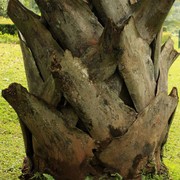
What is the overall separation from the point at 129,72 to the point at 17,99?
65 centimetres

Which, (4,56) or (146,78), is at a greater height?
(146,78)

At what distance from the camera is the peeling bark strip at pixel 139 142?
93.3 inches

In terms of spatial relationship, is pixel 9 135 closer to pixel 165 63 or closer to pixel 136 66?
pixel 165 63

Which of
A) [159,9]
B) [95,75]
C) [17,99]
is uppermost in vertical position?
[159,9]

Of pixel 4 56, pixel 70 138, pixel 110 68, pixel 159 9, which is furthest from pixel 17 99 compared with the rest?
pixel 4 56

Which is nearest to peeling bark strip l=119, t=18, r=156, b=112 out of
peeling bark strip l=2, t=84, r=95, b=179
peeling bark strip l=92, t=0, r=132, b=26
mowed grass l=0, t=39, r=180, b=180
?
peeling bark strip l=92, t=0, r=132, b=26

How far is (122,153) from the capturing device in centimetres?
238

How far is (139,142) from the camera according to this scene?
94.5 inches

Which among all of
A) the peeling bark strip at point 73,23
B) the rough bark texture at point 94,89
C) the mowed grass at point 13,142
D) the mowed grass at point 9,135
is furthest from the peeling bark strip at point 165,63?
the mowed grass at point 9,135

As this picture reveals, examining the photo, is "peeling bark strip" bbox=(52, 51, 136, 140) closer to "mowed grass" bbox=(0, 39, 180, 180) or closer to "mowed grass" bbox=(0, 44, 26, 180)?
"mowed grass" bbox=(0, 39, 180, 180)

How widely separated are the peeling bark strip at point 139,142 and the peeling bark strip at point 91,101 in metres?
0.06

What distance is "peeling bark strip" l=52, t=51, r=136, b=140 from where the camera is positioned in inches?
89.4

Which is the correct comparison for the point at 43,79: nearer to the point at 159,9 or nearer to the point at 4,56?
the point at 159,9

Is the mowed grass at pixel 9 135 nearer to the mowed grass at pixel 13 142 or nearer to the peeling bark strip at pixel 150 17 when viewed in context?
the mowed grass at pixel 13 142
